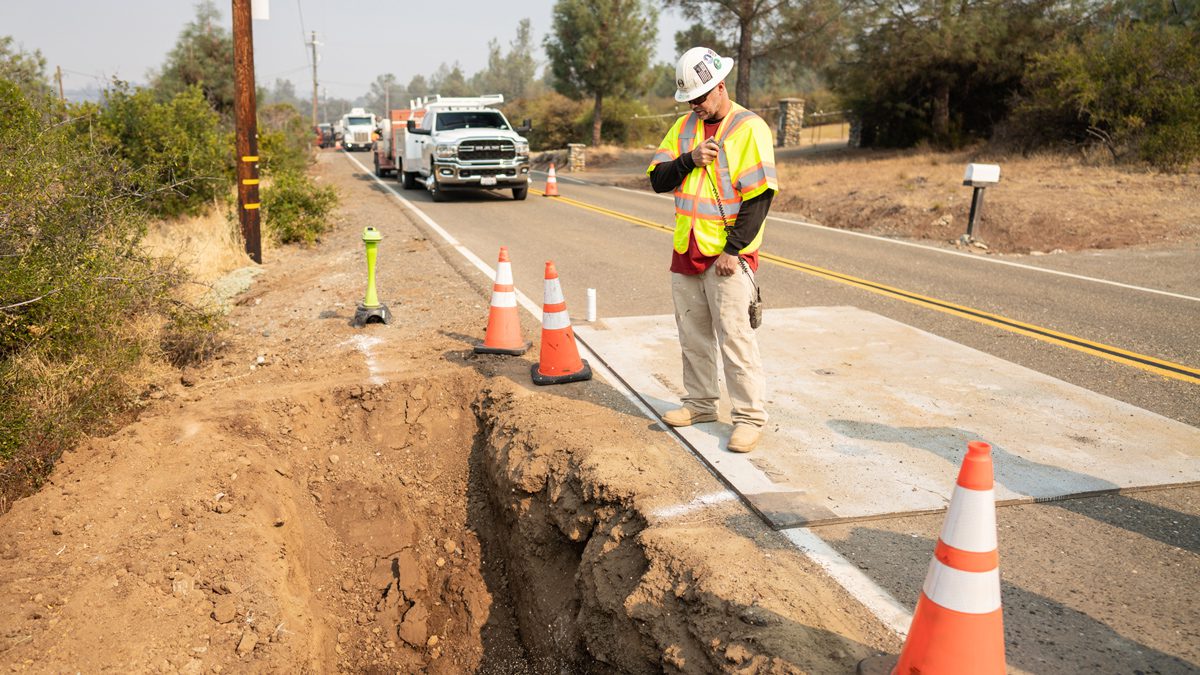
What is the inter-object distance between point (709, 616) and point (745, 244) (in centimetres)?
204

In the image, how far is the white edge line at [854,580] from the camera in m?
3.39

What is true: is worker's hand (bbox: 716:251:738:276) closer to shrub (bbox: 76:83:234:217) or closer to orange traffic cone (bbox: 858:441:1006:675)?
orange traffic cone (bbox: 858:441:1006:675)

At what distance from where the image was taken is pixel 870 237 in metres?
14.7

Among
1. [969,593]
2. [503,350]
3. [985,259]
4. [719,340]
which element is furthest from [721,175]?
[985,259]

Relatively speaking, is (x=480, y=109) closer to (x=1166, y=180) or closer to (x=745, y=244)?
(x=1166, y=180)

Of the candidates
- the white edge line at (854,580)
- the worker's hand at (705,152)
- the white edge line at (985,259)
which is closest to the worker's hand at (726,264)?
the worker's hand at (705,152)

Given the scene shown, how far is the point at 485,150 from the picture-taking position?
763 inches

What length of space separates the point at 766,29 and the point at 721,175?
26.5 m

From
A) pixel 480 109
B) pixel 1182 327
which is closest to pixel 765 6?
pixel 480 109

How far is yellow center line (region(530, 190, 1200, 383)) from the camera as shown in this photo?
6.88 meters

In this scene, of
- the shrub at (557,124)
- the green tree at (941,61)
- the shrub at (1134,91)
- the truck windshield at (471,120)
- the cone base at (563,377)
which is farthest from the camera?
→ the shrub at (557,124)

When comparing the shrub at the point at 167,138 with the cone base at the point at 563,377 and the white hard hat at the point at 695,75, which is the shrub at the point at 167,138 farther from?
the white hard hat at the point at 695,75

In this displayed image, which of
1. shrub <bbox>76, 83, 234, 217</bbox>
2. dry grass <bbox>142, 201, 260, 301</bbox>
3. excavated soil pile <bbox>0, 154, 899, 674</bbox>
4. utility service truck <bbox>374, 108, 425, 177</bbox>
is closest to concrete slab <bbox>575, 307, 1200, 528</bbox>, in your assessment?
excavated soil pile <bbox>0, 154, 899, 674</bbox>

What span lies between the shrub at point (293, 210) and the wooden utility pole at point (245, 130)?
1445 millimetres
